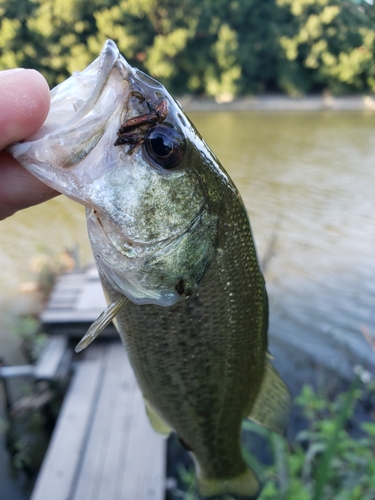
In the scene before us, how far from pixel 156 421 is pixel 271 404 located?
1.72ft

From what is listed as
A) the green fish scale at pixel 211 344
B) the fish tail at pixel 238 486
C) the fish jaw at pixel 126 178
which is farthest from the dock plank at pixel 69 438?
the fish jaw at pixel 126 178

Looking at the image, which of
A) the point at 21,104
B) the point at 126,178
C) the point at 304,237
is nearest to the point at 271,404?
the point at 126,178

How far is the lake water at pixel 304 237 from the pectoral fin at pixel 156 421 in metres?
2.72

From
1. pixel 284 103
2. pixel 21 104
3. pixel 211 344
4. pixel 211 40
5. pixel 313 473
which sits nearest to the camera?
pixel 21 104

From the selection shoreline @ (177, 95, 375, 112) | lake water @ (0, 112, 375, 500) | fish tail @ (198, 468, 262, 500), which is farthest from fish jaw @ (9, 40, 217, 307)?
shoreline @ (177, 95, 375, 112)

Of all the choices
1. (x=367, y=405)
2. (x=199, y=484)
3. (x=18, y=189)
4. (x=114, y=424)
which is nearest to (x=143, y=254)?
(x=18, y=189)

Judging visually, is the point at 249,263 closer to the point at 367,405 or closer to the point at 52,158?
the point at 52,158

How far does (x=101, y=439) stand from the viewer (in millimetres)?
3285

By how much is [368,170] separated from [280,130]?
8471 mm

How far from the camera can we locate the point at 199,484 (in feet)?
5.99

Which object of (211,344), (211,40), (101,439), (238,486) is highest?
(211,344)

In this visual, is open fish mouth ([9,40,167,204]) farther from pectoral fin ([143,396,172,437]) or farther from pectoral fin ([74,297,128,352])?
pectoral fin ([143,396,172,437])

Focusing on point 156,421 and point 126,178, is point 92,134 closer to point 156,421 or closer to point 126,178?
point 126,178

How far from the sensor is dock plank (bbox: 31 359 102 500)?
9.36ft
